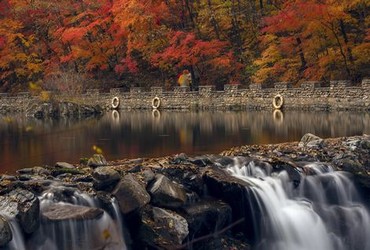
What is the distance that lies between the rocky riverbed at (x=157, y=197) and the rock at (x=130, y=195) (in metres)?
0.02

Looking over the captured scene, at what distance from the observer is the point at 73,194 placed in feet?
40.1

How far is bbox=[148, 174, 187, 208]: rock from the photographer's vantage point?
1252 centimetres

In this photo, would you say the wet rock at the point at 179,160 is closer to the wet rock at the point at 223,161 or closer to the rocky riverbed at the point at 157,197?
the rocky riverbed at the point at 157,197

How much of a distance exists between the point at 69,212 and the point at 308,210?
20.5ft

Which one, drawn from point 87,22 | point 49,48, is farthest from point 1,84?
point 87,22

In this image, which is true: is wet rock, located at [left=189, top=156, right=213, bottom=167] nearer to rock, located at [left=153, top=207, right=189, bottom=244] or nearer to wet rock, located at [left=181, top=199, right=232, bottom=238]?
wet rock, located at [left=181, top=199, right=232, bottom=238]

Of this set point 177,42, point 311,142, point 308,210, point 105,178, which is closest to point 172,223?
point 105,178

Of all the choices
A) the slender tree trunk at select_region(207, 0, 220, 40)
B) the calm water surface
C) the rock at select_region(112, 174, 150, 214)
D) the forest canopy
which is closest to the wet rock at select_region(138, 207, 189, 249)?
the rock at select_region(112, 174, 150, 214)

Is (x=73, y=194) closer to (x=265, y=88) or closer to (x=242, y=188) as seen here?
(x=242, y=188)

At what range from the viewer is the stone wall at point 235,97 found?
39.2 metres

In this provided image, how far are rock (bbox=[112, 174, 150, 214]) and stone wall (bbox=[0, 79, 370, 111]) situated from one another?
93.7 feet

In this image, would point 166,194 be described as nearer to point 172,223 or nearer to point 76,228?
point 172,223

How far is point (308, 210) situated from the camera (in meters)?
14.0

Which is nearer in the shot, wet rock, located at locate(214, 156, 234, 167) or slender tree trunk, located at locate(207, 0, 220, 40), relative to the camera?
wet rock, located at locate(214, 156, 234, 167)
